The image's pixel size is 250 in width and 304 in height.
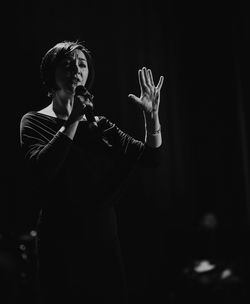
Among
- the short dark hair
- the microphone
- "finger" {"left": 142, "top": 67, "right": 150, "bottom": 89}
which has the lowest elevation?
the microphone

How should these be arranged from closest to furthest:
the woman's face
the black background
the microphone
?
the microphone < the woman's face < the black background

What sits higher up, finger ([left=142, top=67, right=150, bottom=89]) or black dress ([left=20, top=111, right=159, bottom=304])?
finger ([left=142, top=67, right=150, bottom=89])

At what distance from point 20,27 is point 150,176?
1541 mm

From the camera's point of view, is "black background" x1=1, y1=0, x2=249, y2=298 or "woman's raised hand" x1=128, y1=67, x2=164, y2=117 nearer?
"woman's raised hand" x1=128, y1=67, x2=164, y2=117

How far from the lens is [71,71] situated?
4.90ft

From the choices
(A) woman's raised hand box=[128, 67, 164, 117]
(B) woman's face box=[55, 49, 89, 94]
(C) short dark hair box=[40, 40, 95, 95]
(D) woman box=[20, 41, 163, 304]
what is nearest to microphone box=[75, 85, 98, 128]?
(D) woman box=[20, 41, 163, 304]

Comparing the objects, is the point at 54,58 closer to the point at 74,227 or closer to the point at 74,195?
the point at 74,195

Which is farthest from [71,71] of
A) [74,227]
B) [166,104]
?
[166,104]

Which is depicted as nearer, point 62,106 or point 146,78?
point 62,106

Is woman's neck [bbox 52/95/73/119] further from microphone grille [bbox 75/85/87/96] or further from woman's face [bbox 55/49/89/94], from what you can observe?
microphone grille [bbox 75/85/87/96]

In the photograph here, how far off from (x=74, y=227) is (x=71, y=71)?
0.56m

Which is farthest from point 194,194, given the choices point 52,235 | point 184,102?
point 52,235

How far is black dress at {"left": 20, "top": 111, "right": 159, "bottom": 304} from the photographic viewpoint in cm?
→ 142

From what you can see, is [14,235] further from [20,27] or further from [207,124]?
[207,124]
